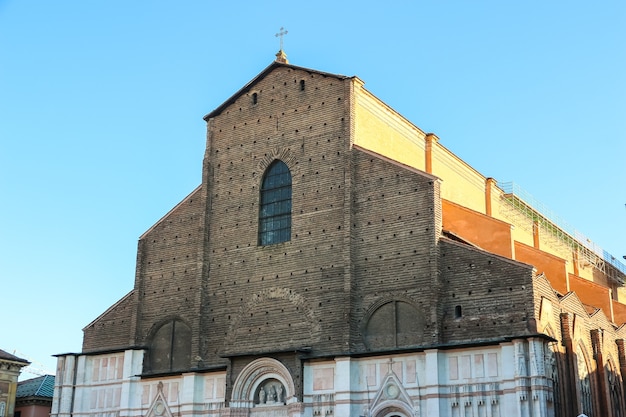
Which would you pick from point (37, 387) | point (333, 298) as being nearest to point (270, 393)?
point (333, 298)

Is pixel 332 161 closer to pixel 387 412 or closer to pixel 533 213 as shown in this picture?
pixel 387 412

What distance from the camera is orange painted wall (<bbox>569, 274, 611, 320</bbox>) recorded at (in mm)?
25703

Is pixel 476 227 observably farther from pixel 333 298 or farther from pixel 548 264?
pixel 333 298

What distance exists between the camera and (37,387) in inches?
1321

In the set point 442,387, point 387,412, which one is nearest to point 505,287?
point 442,387

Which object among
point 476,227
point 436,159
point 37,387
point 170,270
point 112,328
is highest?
point 436,159

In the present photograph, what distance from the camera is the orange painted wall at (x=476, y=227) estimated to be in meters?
23.1

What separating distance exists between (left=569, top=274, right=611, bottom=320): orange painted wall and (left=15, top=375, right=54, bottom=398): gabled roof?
19.7 metres

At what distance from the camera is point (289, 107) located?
24.7 metres

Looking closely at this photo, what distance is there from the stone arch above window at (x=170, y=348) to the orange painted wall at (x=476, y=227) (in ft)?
26.5

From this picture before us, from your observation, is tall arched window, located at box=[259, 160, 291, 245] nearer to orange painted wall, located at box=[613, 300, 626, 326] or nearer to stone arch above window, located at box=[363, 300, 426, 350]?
stone arch above window, located at box=[363, 300, 426, 350]

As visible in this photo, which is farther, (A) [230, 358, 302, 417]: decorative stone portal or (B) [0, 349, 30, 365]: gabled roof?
(B) [0, 349, 30, 365]: gabled roof

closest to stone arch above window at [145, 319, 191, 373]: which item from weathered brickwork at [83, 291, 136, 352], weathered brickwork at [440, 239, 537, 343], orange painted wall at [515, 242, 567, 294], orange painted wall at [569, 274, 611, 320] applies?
weathered brickwork at [83, 291, 136, 352]

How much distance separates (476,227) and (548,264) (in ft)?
8.93
